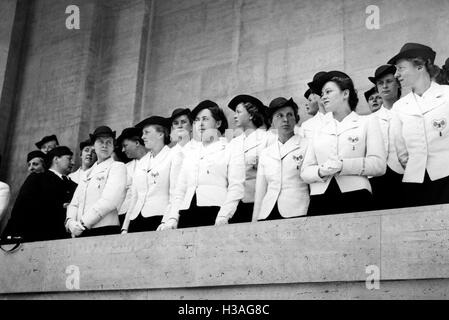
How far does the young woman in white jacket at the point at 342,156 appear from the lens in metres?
7.02

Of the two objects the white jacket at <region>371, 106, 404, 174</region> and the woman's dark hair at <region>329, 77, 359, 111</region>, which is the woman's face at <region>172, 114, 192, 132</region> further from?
the white jacket at <region>371, 106, 404, 174</region>

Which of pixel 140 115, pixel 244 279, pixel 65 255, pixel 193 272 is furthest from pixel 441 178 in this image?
pixel 140 115

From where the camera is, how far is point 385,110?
26.5 ft

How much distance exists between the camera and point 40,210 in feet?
31.4

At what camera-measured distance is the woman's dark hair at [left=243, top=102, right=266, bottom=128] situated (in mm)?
8820

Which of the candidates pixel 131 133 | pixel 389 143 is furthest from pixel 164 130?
pixel 389 143

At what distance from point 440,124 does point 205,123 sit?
108 inches

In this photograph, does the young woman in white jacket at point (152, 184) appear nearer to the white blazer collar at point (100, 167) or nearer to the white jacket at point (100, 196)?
the white jacket at point (100, 196)

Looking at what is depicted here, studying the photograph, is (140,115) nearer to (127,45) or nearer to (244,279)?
(127,45)

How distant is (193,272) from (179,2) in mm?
7213

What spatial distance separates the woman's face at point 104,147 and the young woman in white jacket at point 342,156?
3016 mm

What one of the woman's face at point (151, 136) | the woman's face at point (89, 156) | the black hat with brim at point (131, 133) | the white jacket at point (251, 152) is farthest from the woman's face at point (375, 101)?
the woman's face at point (89, 156)

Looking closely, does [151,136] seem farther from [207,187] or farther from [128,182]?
[207,187]

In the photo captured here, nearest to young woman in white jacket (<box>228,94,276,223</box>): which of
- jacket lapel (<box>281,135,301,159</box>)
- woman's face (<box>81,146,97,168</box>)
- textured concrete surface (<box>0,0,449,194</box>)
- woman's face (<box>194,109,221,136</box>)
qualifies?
woman's face (<box>194,109,221,136</box>)
